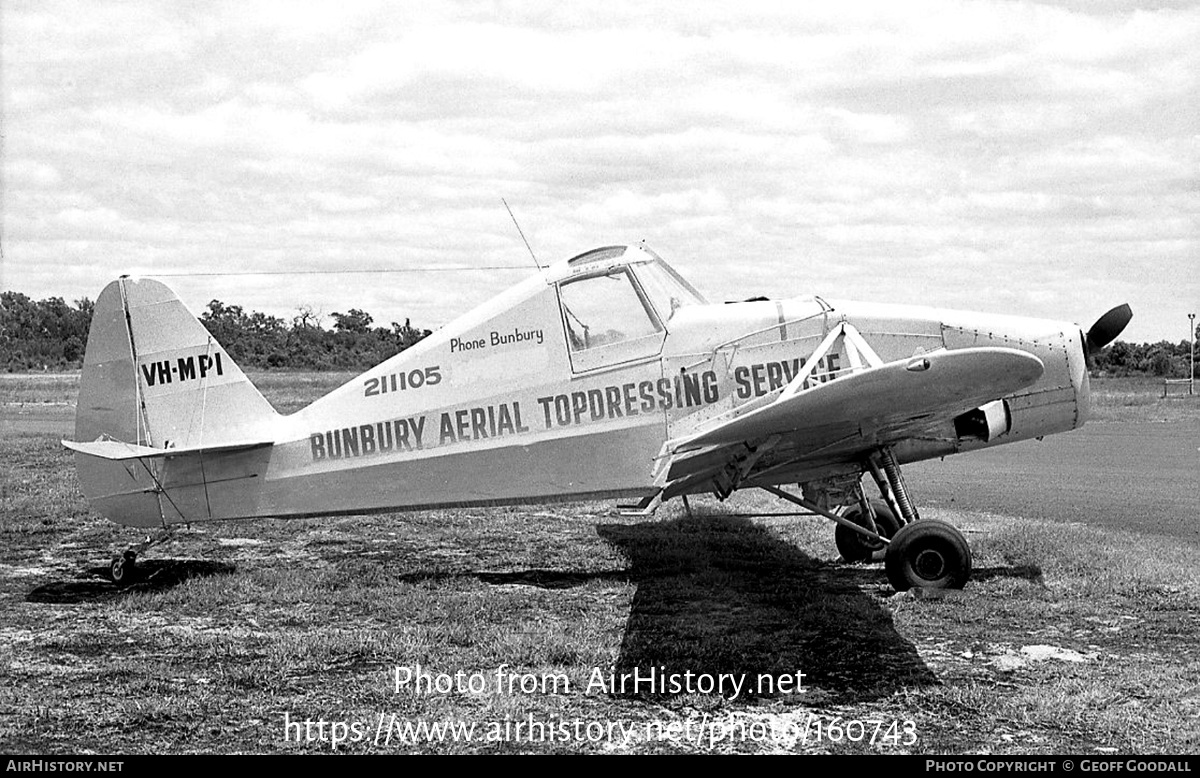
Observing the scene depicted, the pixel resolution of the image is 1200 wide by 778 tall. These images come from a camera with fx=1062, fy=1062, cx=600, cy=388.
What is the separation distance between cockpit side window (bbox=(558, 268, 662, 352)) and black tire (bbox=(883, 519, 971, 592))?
241 cm

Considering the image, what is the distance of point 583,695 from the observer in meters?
5.44

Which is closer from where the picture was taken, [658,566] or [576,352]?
[576,352]

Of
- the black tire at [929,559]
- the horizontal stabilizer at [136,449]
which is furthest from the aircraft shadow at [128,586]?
the black tire at [929,559]

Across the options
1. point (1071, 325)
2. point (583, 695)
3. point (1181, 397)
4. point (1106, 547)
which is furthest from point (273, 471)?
point (1181, 397)

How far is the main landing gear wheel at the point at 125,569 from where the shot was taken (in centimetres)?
819

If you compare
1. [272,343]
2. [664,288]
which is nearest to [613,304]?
[664,288]

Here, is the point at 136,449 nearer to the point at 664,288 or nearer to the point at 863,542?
the point at 664,288

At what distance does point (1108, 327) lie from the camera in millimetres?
8094

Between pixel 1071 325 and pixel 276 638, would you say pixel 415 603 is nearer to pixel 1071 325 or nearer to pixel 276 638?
pixel 276 638

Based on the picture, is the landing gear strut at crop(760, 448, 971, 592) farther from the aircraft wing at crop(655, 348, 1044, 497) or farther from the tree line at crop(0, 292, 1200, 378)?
the tree line at crop(0, 292, 1200, 378)

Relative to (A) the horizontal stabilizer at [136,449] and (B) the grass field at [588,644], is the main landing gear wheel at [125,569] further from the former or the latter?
(A) the horizontal stabilizer at [136,449]

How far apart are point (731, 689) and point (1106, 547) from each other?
552 centimetres

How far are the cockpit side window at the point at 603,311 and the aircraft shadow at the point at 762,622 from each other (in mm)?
1949

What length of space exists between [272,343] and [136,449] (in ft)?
178
